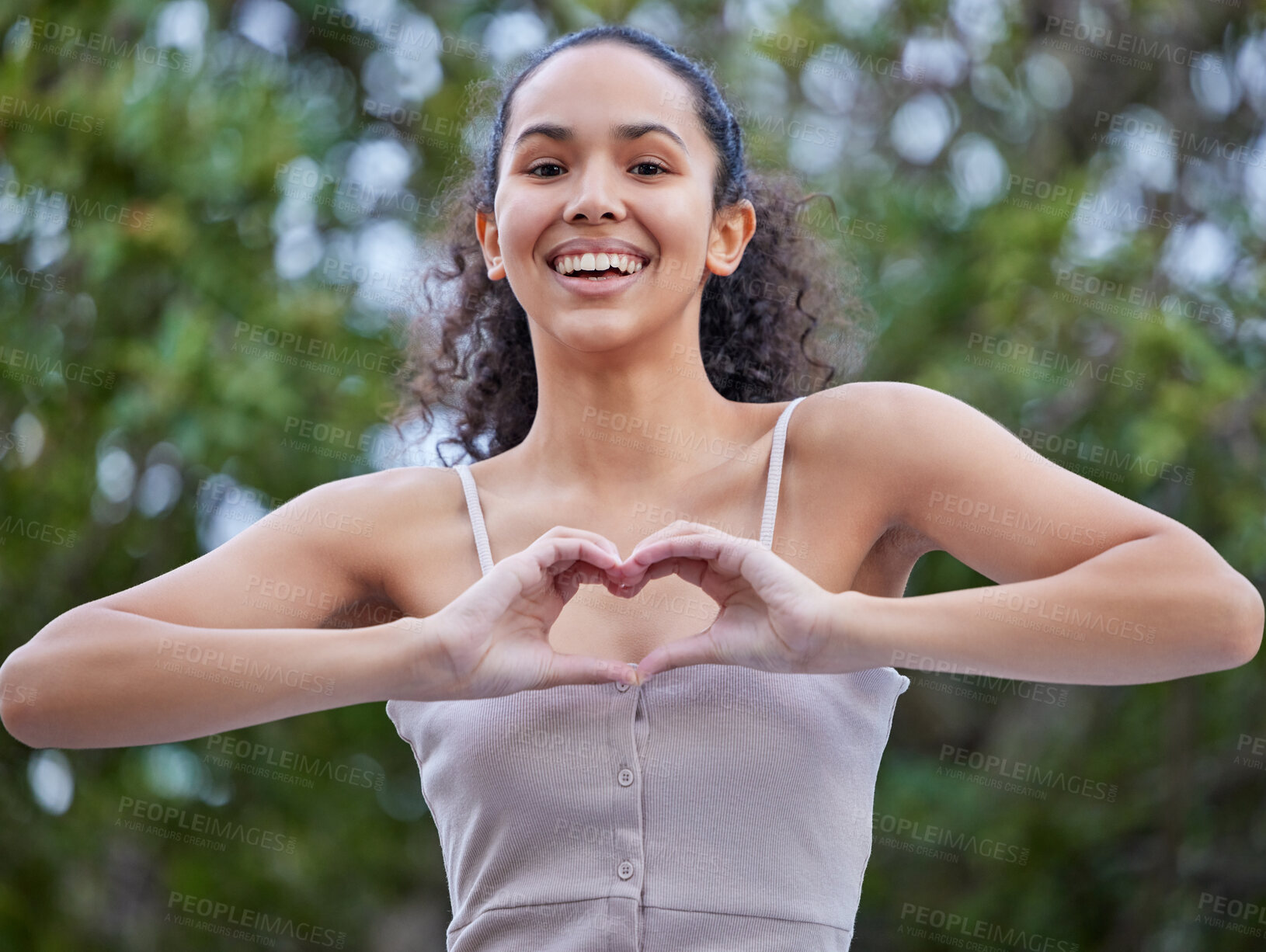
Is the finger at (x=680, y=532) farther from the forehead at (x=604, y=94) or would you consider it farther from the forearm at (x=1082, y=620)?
the forehead at (x=604, y=94)

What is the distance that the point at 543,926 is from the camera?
5.50 ft

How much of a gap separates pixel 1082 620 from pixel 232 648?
903 millimetres

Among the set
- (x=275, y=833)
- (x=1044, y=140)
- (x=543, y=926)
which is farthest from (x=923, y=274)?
(x=543, y=926)

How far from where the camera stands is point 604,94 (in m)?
1.90

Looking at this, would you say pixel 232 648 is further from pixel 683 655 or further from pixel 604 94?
pixel 604 94

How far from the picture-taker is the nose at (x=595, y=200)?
1.84 meters

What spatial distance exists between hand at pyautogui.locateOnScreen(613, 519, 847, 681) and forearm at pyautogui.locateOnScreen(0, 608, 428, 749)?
26 centimetres

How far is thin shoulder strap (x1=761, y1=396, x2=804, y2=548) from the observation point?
1.83 meters

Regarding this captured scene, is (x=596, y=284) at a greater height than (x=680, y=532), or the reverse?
(x=596, y=284)

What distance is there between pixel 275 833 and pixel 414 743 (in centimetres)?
350

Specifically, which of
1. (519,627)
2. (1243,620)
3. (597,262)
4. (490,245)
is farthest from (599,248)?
(1243,620)

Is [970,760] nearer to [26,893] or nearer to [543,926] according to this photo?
[26,893]

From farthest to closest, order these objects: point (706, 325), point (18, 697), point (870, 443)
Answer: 1. point (706, 325)
2. point (870, 443)
3. point (18, 697)

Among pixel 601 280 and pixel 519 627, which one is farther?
pixel 601 280
